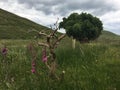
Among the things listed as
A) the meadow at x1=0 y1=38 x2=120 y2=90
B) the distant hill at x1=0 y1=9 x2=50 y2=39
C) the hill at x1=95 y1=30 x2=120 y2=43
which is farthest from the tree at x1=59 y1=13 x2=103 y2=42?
the meadow at x1=0 y1=38 x2=120 y2=90

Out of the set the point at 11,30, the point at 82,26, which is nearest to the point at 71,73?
the point at 82,26

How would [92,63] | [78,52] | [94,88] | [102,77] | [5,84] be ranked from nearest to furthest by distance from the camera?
[94,88] < [102,77] < [5,84] < [92,63] < [78,52]

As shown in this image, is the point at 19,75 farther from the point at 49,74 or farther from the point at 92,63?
the point at 92,63

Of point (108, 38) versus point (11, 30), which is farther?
point (108, 38)

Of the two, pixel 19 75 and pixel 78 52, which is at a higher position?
pixel 78 52

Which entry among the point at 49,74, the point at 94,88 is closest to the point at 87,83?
the point at 94,88

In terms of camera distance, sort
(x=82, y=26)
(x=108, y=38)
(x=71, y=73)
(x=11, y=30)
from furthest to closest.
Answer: (x=108, y=38)
(x=11, y=30)
(x=82, y=26)
(x=71, y=73)

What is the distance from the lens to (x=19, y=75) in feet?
25.0

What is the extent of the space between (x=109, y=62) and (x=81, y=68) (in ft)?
2.39

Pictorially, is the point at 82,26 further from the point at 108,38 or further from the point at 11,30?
the point at 108,38

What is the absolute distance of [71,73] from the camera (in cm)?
697

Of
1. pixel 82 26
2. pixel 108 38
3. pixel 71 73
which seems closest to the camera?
pixel 71 73

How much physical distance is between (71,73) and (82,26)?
192 feet

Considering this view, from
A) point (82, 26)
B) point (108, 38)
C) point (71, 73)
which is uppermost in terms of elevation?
point (82, 26)
